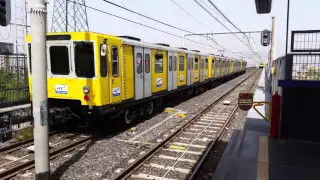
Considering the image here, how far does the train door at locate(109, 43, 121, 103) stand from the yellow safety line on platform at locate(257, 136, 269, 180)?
421cm

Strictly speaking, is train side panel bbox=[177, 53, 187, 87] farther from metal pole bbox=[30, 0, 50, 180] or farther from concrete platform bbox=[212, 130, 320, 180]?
metal pole bbox=[30, 0, 50, 180]

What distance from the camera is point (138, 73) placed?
9.79 m

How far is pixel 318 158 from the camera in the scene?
5.39 m

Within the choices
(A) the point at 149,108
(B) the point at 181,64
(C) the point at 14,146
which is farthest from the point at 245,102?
(B) the point at 181,64

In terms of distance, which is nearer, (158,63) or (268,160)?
(268,160)

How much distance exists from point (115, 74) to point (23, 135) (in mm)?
3326

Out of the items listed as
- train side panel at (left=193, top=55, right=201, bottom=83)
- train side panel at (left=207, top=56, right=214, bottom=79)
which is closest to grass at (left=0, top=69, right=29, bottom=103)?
train side panel at (left=193, top=55, right=201, bottom=83)

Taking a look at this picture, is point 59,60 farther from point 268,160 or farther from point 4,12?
point 268,160

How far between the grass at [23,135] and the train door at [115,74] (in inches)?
109

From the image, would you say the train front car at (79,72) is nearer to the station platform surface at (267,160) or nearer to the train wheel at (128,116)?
the train wheel at (128,116)

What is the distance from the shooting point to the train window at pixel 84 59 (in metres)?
7.66

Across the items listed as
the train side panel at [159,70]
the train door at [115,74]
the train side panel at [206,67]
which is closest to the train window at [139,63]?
the train side panel at [159,70]

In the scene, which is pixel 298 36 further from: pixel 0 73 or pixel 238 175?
pixel 0 73

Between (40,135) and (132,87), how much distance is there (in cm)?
456
